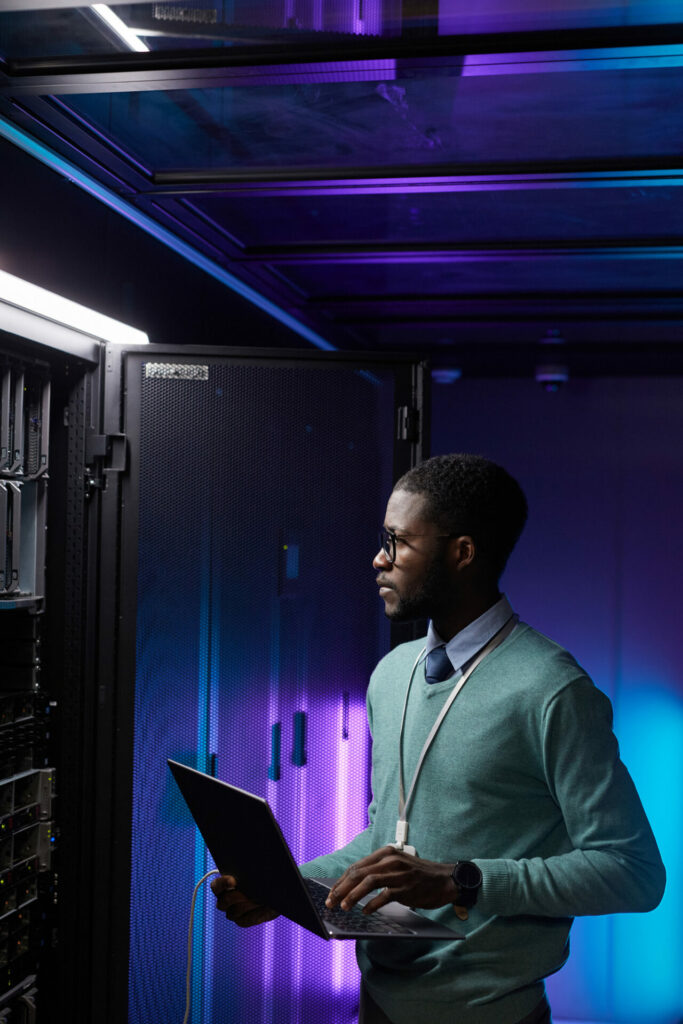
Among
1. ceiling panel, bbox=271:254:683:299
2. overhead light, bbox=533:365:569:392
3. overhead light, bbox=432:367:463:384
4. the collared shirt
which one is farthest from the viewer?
overhead light, bbox=432:367:463:384

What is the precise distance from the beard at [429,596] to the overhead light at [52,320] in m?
1.18

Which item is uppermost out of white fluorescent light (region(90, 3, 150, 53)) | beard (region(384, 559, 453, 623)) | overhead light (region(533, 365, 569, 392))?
white fluorescent light (region(90, 3, 150, 53))

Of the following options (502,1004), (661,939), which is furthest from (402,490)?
(661,939)

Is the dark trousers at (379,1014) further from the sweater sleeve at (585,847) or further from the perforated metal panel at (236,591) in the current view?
the perforated metal panel at (236,591)

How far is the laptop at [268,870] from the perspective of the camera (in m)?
1.38

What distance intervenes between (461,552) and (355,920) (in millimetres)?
615

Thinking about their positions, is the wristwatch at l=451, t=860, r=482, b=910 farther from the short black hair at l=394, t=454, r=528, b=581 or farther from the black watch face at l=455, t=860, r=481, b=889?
the short black hair at l=394, t=454, r=528, b=581

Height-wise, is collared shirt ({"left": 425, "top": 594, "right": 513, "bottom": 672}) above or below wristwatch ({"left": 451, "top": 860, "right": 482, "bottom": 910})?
above

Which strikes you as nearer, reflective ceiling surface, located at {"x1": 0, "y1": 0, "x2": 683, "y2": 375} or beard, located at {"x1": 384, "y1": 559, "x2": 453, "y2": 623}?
beard, located at {"x1": 384, "y1": 559, "x2": 453, "y2": 623}

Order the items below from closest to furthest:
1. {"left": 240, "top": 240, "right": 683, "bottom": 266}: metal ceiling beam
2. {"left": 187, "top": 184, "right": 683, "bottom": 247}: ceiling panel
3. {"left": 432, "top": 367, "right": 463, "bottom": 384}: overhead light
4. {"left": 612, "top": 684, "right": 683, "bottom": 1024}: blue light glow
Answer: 1. {"left": 187, "top": 184, "right": 683, "bottom": 247}: ceiling panel
2. {"left": 240, "top": 240, "right": 683, "bottom": 266}: metal ceiling beam
3. {"left": 612, "top": 684, "right": 683, "bottom": 1024}: blue light glow
4. {"left": 432, "top": 367, "right": 463, "bottom": 384}: overhead light

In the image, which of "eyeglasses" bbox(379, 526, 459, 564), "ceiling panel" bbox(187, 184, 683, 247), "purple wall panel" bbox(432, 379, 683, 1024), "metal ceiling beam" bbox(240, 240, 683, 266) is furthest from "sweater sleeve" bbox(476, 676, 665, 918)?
"purple wall panel" bbox(432, 379, 683, 1024)

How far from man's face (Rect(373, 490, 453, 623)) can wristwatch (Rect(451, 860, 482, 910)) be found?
1.43 feet

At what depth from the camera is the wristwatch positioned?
4.75 ft

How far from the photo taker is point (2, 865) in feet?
8.31
